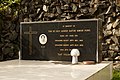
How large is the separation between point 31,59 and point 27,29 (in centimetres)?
64

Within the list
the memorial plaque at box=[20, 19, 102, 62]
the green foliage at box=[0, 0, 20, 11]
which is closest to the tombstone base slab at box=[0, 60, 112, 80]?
the memorial plaque at box=[20, 19, 102, 62]

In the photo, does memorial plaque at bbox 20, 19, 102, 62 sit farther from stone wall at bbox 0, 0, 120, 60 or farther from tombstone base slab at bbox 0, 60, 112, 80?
stone wall at bbox 0, 0, 120, 60

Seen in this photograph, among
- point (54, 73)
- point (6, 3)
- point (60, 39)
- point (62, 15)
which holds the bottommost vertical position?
point (54, 73)

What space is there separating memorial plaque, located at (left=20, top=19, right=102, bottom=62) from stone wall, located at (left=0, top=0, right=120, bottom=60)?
5.98 feet

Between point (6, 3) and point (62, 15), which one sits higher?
point (6, 3)

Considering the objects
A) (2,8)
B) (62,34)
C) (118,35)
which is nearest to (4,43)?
(2,8)

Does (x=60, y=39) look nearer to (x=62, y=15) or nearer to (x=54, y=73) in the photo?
(x=54, y=73)

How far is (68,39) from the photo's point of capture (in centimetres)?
488

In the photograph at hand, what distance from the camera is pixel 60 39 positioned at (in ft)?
16.3

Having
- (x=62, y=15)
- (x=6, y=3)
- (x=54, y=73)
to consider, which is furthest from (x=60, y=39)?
(x=6, y=3)

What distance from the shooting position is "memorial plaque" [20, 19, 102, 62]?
4699 millimetres

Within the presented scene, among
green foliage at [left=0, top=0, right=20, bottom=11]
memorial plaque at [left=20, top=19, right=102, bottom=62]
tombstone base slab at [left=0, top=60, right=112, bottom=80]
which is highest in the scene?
green foliage at [left=0, top=0, right=20, bottom=11]

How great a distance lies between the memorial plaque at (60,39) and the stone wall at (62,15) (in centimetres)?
182

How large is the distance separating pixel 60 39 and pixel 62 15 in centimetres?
219
